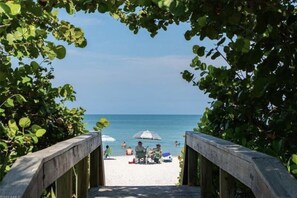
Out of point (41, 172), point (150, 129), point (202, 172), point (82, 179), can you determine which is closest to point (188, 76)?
point (202, 172)

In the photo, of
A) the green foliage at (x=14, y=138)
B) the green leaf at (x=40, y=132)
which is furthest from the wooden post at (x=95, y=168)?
the green leaf at (x=40, y=132)

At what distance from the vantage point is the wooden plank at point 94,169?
6.09 m

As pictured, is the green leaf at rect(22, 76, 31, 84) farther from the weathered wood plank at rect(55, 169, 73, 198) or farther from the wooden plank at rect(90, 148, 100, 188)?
the wooden plank at rect(90, 148, 100, 188)

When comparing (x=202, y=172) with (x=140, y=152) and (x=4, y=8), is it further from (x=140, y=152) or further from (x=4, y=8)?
(x=140, y=152)

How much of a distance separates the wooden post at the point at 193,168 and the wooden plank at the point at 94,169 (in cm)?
127

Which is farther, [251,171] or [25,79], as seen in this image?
[25,79]

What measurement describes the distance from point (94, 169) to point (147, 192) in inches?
45.5

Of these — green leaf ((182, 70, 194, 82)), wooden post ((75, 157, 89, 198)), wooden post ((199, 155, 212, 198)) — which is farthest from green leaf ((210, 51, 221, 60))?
wooden post ((75, 157, 89, 198))

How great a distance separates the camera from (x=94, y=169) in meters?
6.29

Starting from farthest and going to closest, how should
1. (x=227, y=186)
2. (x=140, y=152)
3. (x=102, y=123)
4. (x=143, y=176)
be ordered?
(x=140, y=152), (x=143, y=176), (x=102, y=123), (x=227, y=186)

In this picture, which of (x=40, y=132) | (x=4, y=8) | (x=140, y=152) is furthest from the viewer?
(x=140, y=152)

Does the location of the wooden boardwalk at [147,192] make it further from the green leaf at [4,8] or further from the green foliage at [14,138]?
the green leaf at [4,8]

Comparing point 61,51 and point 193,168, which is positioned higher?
point 61,51

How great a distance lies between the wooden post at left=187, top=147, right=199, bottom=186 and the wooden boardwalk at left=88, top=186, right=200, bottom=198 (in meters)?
0.13
